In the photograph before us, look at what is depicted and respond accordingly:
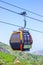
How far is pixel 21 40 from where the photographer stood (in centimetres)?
3178

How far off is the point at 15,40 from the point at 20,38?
168 cm

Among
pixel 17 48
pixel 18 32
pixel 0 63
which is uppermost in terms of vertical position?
pixel 18 32

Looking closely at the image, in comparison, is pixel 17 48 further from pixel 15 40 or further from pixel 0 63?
pixel 0 63

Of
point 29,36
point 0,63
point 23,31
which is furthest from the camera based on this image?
point 0,63

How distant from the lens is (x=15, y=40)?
Result: 1312 inches

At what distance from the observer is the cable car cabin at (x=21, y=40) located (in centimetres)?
3167

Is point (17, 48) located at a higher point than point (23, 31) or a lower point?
lower

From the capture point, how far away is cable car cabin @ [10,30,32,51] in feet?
104

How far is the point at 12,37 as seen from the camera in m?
33.2

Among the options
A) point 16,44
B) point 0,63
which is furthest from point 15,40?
point 0,63

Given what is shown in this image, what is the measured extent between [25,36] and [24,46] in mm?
1432

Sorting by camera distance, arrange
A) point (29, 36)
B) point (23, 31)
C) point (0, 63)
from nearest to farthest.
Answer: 1. point (23, 31)
2. point (29, 36)
3. point (0, 63)

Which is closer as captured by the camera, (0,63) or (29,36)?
(29,36)

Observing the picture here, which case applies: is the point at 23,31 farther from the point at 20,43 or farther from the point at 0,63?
the point at 0,63
